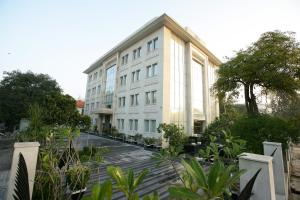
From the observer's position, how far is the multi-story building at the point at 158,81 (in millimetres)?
16297

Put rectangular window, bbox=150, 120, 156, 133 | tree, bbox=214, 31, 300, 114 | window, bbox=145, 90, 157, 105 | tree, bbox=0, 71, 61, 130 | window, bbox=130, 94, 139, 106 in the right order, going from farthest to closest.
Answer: tree, bbox=0, 71, 61, 130
window, bbox=130, 94, 139, 106
window, bbox=145, 90, 157, 105
rectangular window, bbox=150, 120, 156, 133
tree, bbox=214, 31, 300, 114

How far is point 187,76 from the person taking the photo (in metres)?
19.5

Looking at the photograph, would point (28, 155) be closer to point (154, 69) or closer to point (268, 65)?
point (268, 65)

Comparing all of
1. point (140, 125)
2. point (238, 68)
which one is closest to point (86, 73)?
point (140, 125)

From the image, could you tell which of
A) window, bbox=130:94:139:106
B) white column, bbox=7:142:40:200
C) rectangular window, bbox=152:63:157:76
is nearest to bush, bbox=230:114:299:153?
white column, bbox=7:142:40:200

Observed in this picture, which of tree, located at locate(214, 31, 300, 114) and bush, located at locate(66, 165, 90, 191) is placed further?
tree, located at locate(214, 31, 300, 114)

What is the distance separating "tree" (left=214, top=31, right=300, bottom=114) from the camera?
1005 centimetres

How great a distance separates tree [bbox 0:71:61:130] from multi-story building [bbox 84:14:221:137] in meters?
8.75

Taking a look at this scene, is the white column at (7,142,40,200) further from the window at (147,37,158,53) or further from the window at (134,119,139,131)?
the window at (147,37,158,53)

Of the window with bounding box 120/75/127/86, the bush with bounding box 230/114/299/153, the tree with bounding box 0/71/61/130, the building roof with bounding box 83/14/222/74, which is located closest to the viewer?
the bush with bounding box 230/114/299/153

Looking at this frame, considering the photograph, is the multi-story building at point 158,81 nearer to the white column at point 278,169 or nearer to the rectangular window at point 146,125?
the rectangular window at point 146,125

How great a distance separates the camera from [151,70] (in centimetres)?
1766

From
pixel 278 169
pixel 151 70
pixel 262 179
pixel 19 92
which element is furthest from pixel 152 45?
pixel 19 92

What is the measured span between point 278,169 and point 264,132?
2.02 metres
